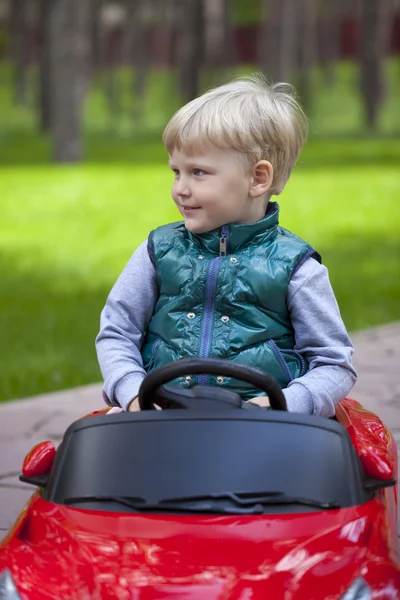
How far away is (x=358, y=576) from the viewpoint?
2586 millimetres

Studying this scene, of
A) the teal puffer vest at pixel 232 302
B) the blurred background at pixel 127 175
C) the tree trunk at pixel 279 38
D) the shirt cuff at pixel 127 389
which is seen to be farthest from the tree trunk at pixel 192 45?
the shirt cuff at pixel 127 389

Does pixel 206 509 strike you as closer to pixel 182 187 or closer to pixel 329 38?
pixel 182 187

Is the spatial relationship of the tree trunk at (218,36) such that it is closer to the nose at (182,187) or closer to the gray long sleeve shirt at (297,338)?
the gray long sleeve shirt at (297,338)

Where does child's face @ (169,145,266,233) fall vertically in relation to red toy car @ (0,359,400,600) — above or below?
above

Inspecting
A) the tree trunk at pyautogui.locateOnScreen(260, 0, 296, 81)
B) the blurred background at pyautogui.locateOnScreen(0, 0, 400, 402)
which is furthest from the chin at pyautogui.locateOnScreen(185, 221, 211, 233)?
the tree trunk at pyautogui.locateOnScreen(260, 0, 296, 81)

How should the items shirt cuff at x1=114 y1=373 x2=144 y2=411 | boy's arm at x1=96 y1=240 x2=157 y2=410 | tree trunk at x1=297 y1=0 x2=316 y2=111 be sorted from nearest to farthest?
1. shirt cuff at x1=114 y1=373 x2=144 y2=411
2. boy's arm at x1=96 y1=240 x2=157 y2=410
3. tree trunk at x1=297 y1=0 x2=316 y2=111

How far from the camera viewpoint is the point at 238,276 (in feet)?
11.1

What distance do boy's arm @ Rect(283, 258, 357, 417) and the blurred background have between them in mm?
1765

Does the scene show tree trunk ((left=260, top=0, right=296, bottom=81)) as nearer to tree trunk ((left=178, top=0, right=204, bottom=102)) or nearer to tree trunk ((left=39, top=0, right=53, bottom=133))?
tree trunk ((left=178, top=0, right=204, bottom=102))

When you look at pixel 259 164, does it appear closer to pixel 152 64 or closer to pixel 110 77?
pixel 110 77

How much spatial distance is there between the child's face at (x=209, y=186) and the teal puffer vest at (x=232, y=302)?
2.2 inches

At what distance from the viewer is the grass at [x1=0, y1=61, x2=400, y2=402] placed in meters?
7.66

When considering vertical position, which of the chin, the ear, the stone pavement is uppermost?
the ear

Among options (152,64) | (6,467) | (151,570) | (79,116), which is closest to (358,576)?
(151,570)
